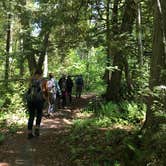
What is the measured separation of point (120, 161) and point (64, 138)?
3.04 m

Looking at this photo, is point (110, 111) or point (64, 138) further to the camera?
point (110, 111)

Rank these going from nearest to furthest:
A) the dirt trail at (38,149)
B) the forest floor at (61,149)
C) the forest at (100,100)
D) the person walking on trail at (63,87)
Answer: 1. the forest at (100,100)
2. the forest floor at (61,149)
3. the dirt trail at (38,149)
4. the person walking on trail at (63,87)

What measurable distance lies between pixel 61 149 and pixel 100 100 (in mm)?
8064

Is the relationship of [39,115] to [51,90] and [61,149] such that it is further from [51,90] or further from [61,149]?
[51,90]

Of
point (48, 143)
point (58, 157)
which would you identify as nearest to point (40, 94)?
point (48, 143)

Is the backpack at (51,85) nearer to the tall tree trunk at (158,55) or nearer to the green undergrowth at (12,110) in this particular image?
the green undergrowth at (12,110)

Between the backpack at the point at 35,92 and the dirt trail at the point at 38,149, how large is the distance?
1.29m

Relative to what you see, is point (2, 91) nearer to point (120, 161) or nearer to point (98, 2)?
point (98, 2)

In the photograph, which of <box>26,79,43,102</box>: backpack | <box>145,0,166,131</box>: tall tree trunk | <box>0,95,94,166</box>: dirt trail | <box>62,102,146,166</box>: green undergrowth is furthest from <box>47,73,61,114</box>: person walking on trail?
<box>145,0,166,131</box>: tall tree trunk

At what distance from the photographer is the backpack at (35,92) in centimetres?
1091

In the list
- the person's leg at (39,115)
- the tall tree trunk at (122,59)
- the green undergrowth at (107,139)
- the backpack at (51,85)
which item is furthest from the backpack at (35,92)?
the backpack at (51,85)

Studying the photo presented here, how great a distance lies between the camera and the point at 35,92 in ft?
35.9

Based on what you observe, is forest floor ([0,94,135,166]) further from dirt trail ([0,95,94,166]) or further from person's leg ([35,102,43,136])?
person's leg ([35,102,43,136])

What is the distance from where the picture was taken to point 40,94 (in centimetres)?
1099
